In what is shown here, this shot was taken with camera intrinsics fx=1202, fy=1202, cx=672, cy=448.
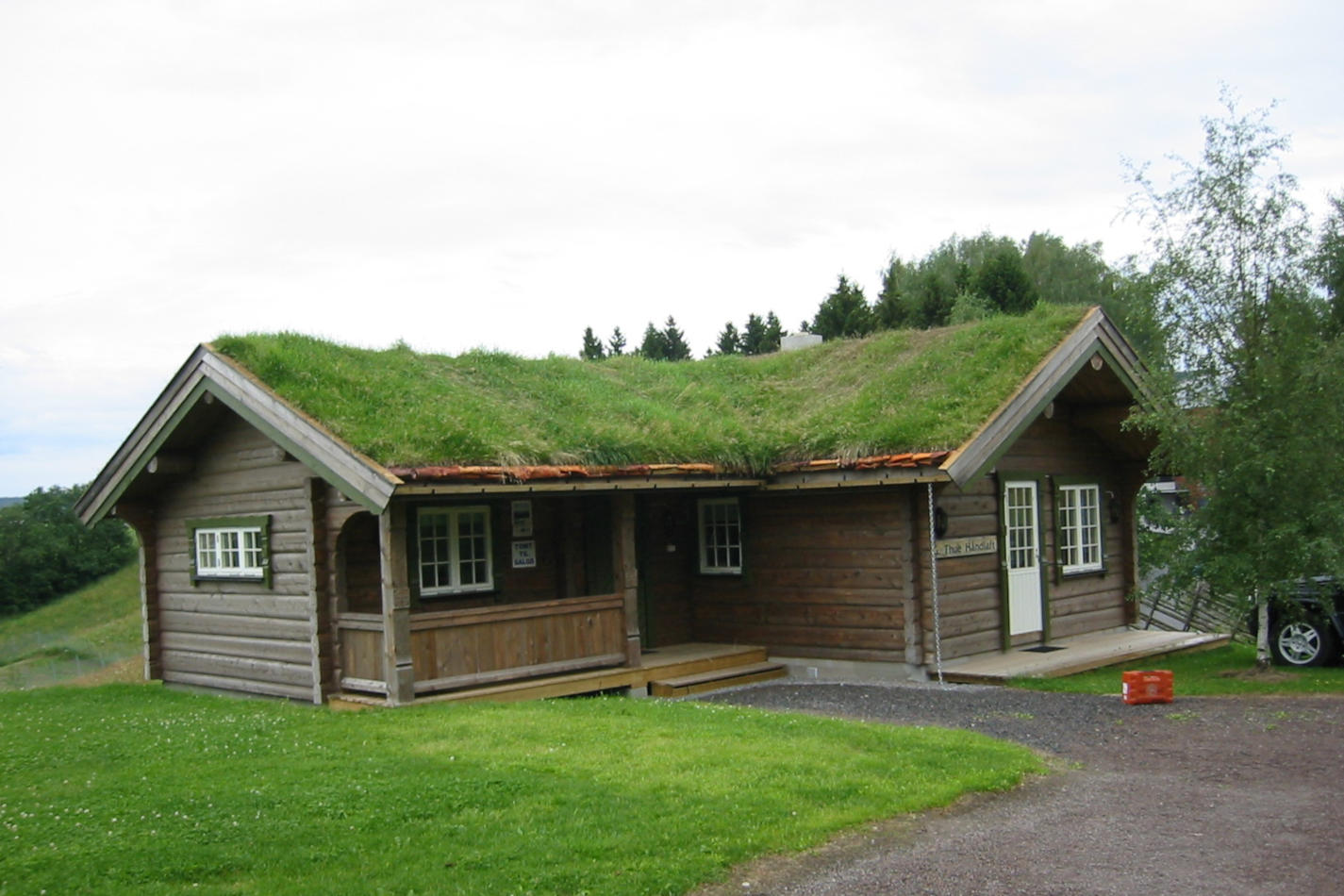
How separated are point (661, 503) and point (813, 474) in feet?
9.26

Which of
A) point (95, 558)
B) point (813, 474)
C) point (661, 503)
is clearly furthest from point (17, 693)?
point (95, 558)

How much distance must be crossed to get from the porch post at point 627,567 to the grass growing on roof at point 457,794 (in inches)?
81.7

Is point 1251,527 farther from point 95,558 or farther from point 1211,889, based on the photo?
point 95,558

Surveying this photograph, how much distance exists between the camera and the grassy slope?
2297 centimetres

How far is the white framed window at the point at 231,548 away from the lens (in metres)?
14.5

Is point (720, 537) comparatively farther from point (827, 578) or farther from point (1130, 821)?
point (1130, 821)

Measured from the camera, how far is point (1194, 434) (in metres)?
13.8

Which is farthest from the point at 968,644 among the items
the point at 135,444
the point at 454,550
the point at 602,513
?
the point at 135,444

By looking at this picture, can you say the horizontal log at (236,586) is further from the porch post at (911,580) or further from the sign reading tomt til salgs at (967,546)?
the sign reading tomt til salgs at (967,546)

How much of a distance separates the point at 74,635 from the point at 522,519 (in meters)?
26.1

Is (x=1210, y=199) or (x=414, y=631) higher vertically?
(x=1210, y=199)

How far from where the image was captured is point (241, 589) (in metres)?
15.1

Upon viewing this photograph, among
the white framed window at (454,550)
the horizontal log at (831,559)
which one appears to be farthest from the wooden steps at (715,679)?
the white framed window at (454,550)

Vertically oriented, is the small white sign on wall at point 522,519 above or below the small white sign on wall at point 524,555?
above
